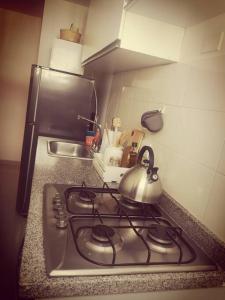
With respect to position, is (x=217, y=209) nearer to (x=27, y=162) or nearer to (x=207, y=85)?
(x=207, y=85)

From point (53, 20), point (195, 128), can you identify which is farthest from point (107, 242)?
point (53, 20)

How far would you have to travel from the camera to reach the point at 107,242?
78cm

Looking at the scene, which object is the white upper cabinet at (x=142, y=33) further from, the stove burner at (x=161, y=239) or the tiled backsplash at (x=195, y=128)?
the stove burner at (x=161, y=239)

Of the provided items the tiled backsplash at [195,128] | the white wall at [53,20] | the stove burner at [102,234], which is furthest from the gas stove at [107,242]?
the white wall at [53,20]

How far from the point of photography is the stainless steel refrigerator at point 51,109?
2.35 m

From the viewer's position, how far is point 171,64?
131cm

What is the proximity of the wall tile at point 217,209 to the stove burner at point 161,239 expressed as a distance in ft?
0.44

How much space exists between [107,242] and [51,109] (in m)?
1.89

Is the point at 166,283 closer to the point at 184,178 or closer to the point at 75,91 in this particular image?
the point at 184,178

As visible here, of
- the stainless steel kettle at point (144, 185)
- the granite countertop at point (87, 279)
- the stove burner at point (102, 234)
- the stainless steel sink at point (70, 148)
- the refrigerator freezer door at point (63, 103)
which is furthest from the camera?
the refrigerator freezer door at point (63, 103)

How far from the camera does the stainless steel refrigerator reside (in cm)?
235

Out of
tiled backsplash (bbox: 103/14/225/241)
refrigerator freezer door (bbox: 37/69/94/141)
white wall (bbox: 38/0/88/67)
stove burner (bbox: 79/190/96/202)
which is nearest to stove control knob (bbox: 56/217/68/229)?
stove burner (bbox: 79/190/96/202)

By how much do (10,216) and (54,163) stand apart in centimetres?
141

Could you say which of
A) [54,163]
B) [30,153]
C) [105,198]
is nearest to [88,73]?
[30,153]
